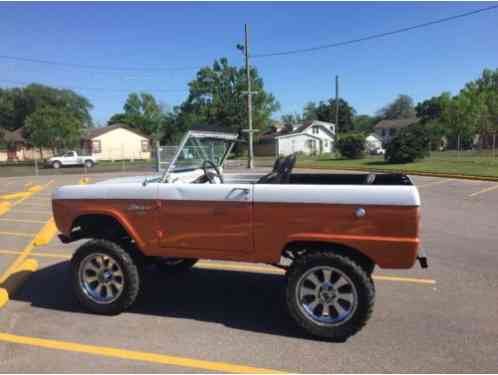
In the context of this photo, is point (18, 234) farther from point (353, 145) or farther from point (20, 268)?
point (353, 145)

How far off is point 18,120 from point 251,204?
3361 inches

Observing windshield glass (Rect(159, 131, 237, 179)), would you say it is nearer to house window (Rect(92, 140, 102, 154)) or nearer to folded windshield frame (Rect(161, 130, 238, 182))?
folded windshield frame (Rect(161, 130, 238, 182))

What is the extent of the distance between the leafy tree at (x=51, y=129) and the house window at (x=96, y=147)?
970 centimetres

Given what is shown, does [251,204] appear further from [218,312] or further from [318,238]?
[218,312]

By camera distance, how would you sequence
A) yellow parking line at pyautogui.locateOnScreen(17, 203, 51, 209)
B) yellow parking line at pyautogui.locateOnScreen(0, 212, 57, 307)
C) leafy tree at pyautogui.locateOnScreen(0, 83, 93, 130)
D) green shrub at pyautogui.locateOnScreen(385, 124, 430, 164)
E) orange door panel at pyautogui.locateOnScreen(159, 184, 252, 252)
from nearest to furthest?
orange door panel at pyautogui.locateOnScreen(159, 184, 252, 252), yellow parking line at pyautogui.locateOnScreen(0, 212, 57, 307), yellow parking line at pyautogui.locateOnScreen(17, 203, 51, 209), green shrub at pyautogui.locateOnScreen(385, 124, 430, 164), leafy tree at pyautogui.locateOnScreen(0, 83, 93, 130)

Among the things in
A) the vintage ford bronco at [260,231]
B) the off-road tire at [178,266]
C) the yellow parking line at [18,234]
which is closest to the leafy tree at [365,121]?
the yellow parking line at [18,234]

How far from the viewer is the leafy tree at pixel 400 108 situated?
119250mm

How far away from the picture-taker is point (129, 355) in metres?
3.17

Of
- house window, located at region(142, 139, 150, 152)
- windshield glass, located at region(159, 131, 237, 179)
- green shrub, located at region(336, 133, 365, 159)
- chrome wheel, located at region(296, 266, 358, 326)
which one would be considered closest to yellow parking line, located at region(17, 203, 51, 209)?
windshield glass, located at region(159, 131, 237, 179)

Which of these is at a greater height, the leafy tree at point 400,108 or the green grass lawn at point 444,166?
the leafy tree at point 400,108

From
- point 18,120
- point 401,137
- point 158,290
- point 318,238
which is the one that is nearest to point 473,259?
point 318,238

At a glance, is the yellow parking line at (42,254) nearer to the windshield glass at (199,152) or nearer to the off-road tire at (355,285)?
the windshield glass at (199,152)

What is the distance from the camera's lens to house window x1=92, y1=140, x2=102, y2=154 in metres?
53.8

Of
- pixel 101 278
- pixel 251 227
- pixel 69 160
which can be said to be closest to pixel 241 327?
pixel 251 227
